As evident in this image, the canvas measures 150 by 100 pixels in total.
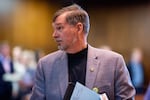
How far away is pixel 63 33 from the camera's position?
2.53 meters

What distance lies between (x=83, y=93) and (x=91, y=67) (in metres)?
0.24

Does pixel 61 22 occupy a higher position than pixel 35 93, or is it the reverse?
pixel 61 22

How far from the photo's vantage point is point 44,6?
12141 mm

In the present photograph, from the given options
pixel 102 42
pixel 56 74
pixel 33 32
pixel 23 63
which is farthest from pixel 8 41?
pixel 56 74

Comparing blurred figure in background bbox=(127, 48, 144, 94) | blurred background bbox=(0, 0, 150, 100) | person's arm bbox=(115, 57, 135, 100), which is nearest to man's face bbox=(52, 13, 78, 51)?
person's arm bbox=(115, 57, 135, 100)

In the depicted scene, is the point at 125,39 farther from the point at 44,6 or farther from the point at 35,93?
the point at 35,93

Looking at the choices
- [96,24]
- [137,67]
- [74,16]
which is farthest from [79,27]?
[96,24]

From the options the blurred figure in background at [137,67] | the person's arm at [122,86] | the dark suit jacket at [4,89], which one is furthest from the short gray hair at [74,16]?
the blurred figure in background at [137,67]

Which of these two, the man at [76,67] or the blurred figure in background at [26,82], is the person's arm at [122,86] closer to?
the man at [76,67]

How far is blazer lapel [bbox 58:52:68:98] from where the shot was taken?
8.43 ft

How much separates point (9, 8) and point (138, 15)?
388 centimetres

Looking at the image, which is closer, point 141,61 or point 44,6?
point 141,61

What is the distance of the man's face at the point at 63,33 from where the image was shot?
2529mm

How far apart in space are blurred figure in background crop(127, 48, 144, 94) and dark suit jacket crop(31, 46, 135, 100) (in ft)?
23.7
